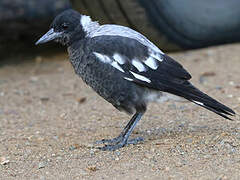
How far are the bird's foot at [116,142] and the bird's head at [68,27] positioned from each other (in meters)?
0.82

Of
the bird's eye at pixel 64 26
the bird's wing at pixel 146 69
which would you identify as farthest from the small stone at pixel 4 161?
the bird's eye at pixel 64 26

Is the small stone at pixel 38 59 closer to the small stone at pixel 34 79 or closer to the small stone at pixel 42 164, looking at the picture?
the small stone at pixel 34 79

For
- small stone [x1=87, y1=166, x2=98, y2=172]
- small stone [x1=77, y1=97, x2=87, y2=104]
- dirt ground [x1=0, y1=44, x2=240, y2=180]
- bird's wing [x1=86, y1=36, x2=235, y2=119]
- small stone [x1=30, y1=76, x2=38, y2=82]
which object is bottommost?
small stone [x1=30, y1=76, x2=38, y2=82]

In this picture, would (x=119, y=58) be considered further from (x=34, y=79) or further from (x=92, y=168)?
(x=34, y=79)

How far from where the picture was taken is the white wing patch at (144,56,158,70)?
394cm

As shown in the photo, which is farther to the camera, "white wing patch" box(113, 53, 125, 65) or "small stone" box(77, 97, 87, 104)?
"small stone" box(77, 97, 87, 104)

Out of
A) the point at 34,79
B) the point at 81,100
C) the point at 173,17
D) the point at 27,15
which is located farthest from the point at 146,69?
the point at 27,15

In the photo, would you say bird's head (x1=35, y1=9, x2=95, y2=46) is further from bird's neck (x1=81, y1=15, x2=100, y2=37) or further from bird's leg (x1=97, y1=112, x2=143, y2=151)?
bird's leg (x1=97, y1=112, x2=143, y2=151)

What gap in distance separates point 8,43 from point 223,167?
16.1 feet

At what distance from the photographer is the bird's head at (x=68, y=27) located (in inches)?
165

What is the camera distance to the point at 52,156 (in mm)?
3840

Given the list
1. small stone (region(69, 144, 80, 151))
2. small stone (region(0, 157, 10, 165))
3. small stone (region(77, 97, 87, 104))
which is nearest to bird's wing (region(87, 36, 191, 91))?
small stone (region(69, 144, 80, 151))

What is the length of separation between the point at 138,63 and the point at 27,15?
9.00 feet

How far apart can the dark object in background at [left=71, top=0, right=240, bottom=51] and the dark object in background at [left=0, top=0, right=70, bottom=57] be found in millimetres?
723
